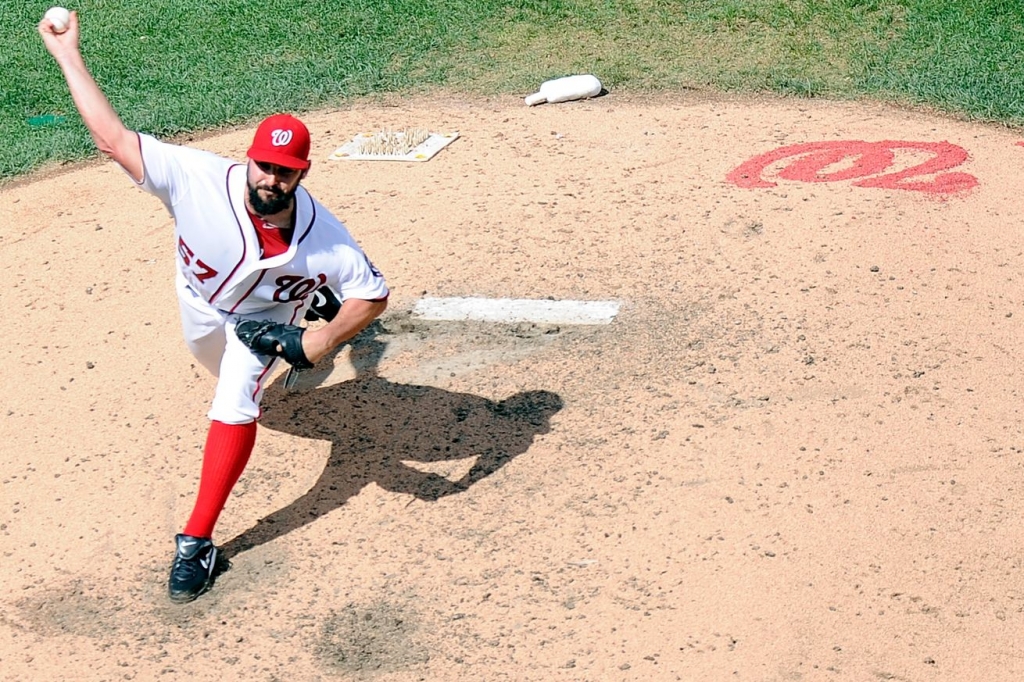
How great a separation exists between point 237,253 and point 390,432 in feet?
3.72

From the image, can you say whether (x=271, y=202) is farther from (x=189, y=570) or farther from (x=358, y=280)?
(x=189, y=570)

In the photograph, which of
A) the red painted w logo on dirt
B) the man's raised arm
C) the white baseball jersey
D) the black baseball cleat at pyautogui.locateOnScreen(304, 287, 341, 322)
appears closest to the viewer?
the man's raised arm

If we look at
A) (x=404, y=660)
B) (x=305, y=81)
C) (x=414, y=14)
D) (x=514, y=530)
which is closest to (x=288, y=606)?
(x=404, y=660)

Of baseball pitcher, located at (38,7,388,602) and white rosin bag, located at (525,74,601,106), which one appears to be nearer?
baseball pitcher, located at (38,7,388,602)

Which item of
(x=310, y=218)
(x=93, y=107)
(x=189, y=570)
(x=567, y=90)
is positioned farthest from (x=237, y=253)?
(x=567, y=90)

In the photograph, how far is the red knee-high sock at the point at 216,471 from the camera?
4.51 meters

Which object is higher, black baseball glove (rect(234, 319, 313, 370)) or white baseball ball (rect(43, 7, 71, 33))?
white baseball ball (rect(43, 7, 71, 33))

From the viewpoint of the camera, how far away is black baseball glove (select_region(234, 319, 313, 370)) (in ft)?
14.2

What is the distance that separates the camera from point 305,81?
952 centimetres

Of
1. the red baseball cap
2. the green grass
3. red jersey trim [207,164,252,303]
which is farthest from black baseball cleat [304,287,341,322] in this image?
the green grass

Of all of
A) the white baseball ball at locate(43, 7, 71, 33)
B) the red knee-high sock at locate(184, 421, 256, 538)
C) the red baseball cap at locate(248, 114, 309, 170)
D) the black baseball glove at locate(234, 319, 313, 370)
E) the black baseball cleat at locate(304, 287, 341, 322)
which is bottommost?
the red knee-high sock at locate(184, 421, 256, 538)

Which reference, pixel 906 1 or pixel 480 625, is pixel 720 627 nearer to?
pixel 480 625

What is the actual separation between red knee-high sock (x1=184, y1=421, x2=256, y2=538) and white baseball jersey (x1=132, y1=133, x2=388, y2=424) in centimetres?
5

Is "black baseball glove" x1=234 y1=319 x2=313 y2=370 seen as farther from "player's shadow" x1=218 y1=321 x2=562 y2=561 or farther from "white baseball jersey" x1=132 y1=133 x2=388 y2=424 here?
"player's shadow" x1=218 y1=321 x2=562 y2=561
